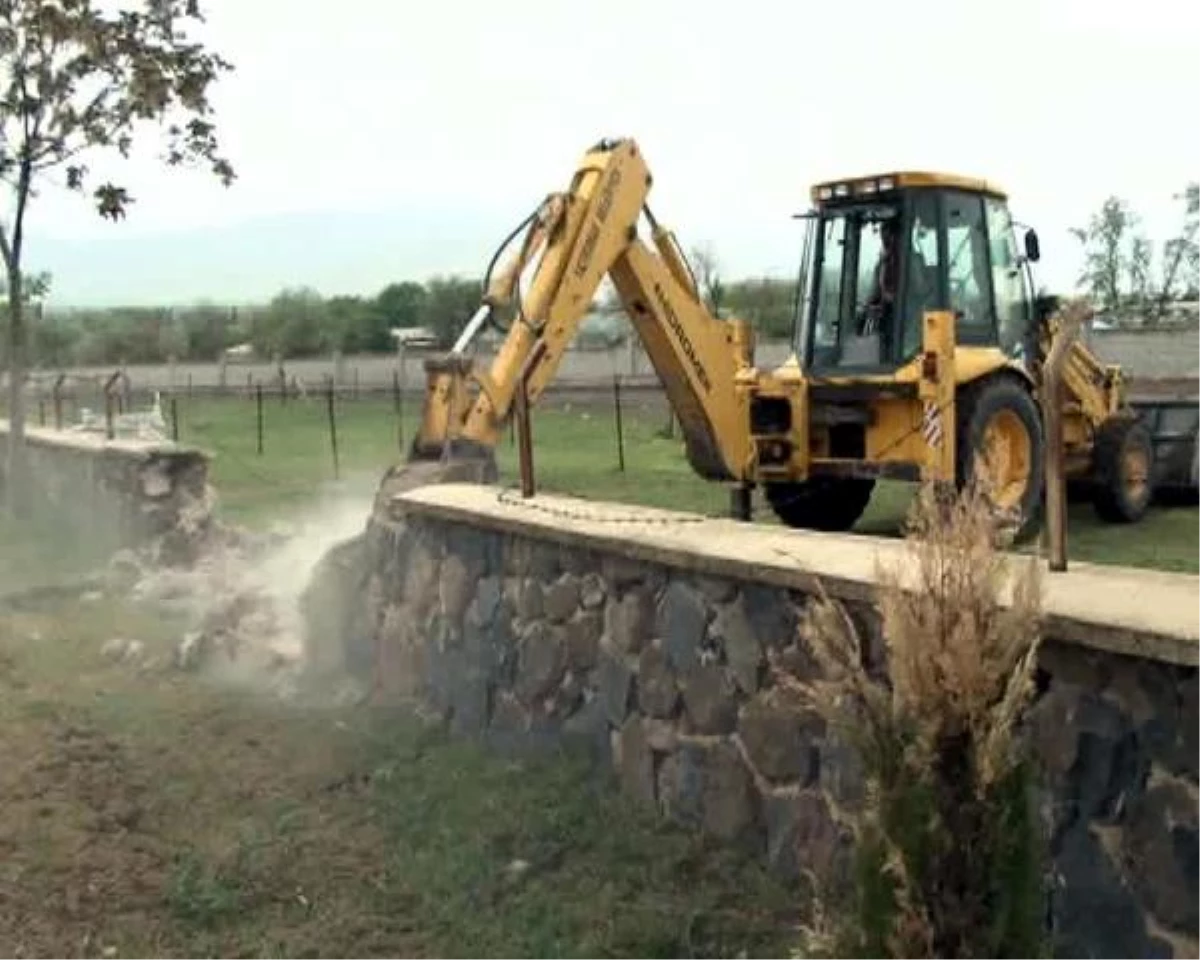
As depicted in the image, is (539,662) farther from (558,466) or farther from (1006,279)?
(558,466)

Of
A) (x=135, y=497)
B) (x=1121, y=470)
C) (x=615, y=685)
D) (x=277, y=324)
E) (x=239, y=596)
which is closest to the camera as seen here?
(x=615, y=685)

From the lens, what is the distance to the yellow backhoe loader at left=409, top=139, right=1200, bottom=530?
11.4 meters

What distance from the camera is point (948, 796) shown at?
3.21 m

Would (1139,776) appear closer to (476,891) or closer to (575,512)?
(476,891)

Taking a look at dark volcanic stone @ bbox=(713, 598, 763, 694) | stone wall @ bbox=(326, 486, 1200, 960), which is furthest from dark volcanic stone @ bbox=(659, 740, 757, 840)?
dark volcanic stone @ bbox=(713, 598, 763, 694)

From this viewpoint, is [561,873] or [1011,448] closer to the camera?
[561,873]

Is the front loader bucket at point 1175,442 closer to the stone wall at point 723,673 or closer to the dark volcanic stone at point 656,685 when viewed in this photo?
the stone wall at point 723,673

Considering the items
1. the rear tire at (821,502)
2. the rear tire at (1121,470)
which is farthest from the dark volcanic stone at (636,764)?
the rear tire at (1121,470)

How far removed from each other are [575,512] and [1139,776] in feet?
11.3

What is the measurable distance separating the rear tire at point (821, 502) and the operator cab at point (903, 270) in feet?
3.53

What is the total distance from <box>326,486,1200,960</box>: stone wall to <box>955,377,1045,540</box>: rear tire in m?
4.62

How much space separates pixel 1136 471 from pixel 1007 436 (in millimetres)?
1692

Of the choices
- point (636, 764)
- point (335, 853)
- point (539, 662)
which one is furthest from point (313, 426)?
point (636, 764)

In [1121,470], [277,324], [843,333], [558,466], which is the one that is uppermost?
[277,324]
